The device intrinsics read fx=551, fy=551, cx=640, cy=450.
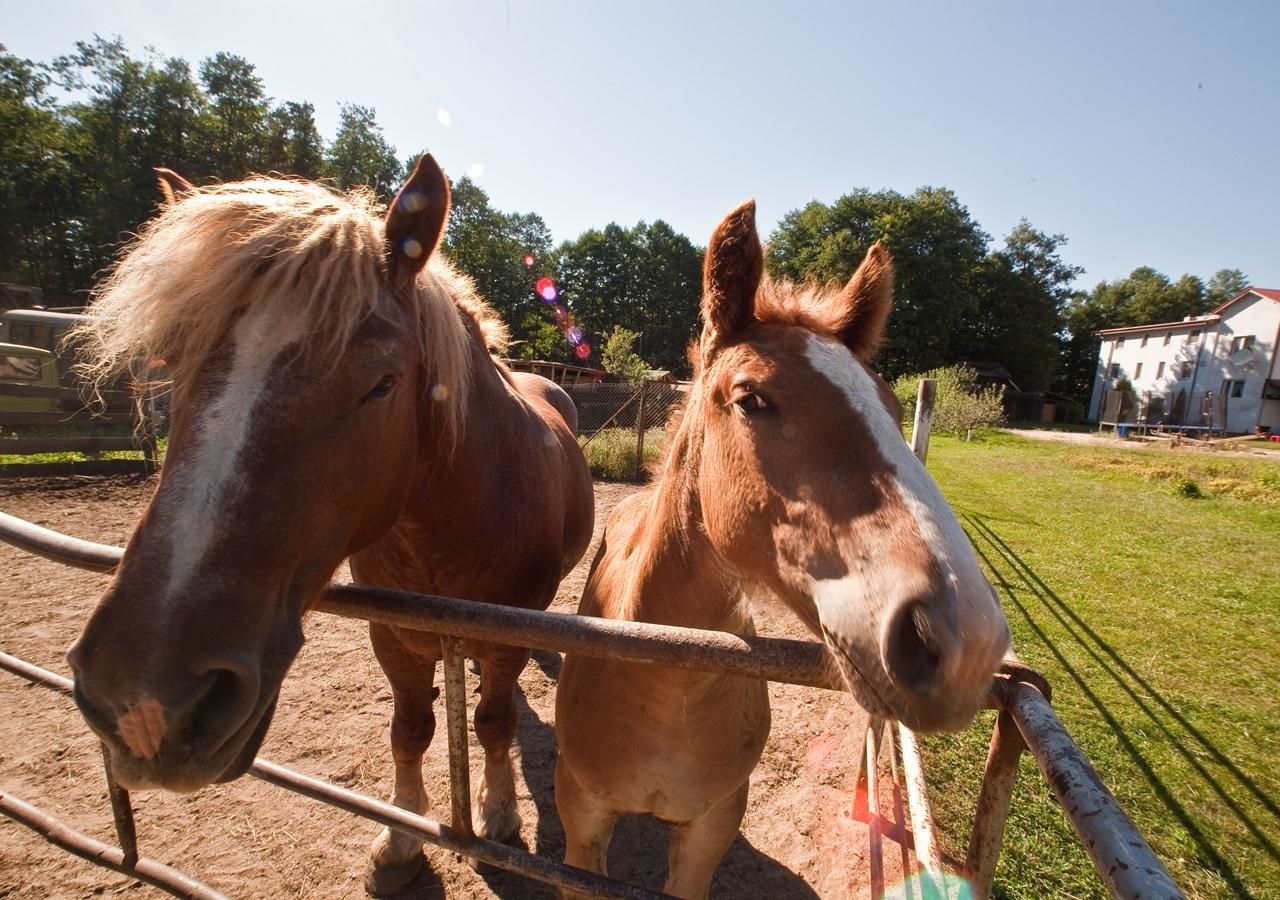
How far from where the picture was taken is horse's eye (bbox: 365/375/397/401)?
1.45 metres

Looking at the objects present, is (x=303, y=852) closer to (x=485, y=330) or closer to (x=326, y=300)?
(x=485, y=330)

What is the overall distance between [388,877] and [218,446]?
2599 millimetres

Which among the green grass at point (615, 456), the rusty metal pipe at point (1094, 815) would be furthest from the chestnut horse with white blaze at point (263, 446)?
the green grass at point (615, 456)

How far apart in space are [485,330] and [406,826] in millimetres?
A: 2047

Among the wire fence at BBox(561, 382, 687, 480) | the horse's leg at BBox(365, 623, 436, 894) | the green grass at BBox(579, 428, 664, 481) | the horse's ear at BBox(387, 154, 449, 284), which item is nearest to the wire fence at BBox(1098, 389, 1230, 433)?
the wire fence at BBox(561, 382, 687, 480)

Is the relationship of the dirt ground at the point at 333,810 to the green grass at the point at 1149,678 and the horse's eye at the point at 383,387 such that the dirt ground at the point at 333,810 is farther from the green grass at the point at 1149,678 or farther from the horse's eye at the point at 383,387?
the horse's eye at the point at 383,387

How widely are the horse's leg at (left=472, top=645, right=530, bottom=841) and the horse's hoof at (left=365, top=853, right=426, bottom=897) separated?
41 centimetres

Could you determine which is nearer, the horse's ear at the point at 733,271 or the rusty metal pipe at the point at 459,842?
the rusty metal pipe at the point at 459,842

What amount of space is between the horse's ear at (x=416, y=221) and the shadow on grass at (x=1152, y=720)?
4949 mm

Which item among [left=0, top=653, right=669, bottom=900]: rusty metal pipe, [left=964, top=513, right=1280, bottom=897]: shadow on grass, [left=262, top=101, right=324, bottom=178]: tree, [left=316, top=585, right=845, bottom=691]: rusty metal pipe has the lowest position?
[left=964, top=513, right=1280, bottom=897]: shadow on grass

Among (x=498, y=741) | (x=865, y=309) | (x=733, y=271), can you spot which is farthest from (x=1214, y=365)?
(x=498, y=741)

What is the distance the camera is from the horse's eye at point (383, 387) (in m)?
1.45

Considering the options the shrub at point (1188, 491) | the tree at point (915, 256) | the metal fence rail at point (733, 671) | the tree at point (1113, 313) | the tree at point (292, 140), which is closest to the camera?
the metal fence rail at point (733, 671)

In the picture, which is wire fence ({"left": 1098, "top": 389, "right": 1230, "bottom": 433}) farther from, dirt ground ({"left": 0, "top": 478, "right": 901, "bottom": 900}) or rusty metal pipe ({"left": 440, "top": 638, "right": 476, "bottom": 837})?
rusty metal pipe ({"left": 440, "top": 638, "right": 476, "bottom": 837})
